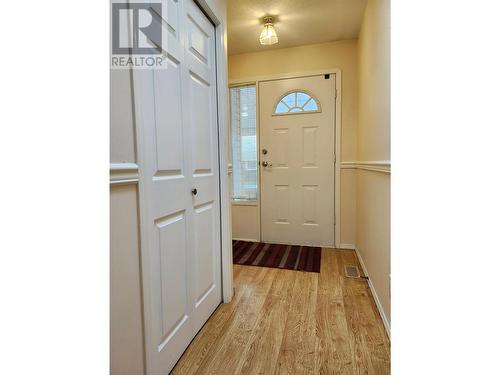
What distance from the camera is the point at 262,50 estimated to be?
9.86ft

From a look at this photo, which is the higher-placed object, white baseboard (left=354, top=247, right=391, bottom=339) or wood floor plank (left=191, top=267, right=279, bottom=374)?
white baseboard (left=354, top=247, right=391, bottom=339)

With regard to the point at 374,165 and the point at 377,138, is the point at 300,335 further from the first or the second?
the point at 377,138

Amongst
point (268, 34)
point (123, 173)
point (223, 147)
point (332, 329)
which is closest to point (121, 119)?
point (123, 173)

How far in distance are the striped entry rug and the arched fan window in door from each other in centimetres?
158

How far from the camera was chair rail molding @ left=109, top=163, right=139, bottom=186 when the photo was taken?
30.5 inches

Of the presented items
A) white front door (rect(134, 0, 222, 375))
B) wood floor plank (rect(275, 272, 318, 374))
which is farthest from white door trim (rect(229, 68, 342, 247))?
white front door (rect(134, 0, 222, 375))

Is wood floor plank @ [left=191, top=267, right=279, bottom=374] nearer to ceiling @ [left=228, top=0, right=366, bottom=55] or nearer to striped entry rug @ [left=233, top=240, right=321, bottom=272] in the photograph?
striped entry rug @ [left=233, top=240, right=321, bottom=272]

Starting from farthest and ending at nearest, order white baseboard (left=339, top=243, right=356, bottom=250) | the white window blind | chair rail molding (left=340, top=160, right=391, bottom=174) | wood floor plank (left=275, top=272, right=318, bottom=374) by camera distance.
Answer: the white window blind
white baseboard (left=339, top=243, right=356, bottom=250)
chair rail molding (left=340, top=160, right=391, bottom=174)
wood floor plank (left=275, top=272, right=318, bottom=374)

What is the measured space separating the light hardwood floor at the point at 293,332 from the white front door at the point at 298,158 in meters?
0.97

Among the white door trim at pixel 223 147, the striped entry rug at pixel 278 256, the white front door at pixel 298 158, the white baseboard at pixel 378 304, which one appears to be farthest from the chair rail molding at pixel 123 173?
the white front door at pixel 298 158
